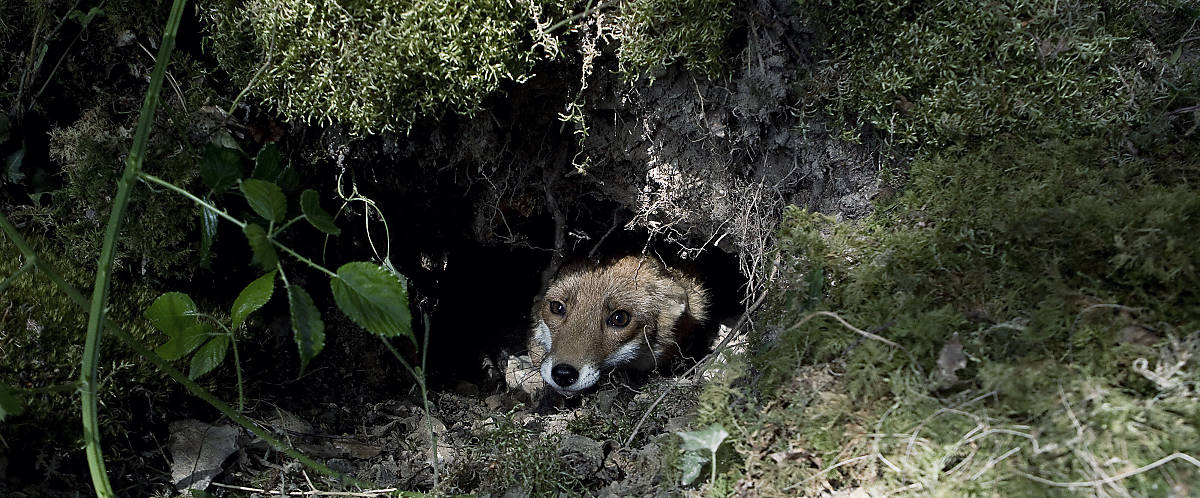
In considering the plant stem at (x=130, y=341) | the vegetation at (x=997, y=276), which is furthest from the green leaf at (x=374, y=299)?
the vegetation at (x=997, y=276)

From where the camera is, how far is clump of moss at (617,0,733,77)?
2.57 meters

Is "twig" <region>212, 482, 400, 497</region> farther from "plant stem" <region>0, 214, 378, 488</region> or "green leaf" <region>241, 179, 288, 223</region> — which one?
"green leaf" <region>241, 179, 288, 223</region>

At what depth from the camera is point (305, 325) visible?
193cm

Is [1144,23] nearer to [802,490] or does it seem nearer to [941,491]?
[941,491]

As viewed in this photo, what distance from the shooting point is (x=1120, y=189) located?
82.8 inches

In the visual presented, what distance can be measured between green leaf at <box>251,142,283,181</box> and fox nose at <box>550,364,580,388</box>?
1.95 m

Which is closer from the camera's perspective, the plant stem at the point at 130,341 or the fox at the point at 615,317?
the plant stem at the point at 130,341

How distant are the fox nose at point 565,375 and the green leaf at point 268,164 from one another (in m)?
1.95

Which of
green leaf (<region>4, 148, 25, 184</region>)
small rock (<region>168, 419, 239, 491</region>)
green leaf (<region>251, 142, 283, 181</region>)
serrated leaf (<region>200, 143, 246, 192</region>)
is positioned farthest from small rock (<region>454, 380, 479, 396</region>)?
green leaf (<region>4, 148, 25, 184</region>)

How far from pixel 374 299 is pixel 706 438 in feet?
3.52

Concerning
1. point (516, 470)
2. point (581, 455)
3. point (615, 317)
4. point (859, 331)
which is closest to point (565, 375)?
point (615, 317)

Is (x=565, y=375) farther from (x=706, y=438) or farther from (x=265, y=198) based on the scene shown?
(x=265, y=198)

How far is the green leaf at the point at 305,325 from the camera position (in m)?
1.90

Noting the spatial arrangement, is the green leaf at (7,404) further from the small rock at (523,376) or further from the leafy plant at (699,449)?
the small rock at (523,376)
